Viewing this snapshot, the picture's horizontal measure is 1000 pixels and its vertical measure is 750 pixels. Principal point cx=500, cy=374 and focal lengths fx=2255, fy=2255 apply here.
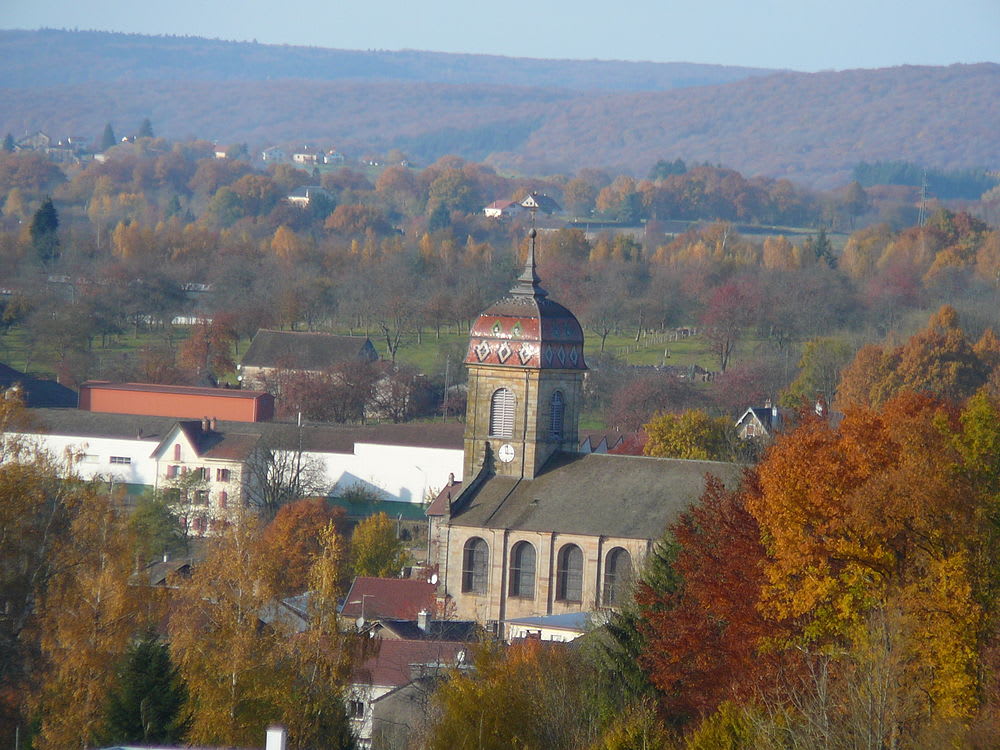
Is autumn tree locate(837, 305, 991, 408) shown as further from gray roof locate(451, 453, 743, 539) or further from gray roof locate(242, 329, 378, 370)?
gray roof locate(451, 453, 743, 539)

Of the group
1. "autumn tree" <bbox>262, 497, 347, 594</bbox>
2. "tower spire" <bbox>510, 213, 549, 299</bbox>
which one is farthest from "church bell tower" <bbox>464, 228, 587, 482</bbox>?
"autumn tree" <bbox>262, 497, 347, 594</bbox>

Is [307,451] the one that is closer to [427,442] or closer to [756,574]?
[427,442]

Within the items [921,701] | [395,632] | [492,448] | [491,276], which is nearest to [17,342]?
[491,276]

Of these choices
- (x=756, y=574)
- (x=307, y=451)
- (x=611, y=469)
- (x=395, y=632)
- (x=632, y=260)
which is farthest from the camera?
(x=632, y=260)

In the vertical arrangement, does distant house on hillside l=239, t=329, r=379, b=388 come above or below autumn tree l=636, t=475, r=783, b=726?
below

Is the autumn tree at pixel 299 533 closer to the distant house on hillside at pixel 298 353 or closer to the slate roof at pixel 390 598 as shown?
the slate roof at pixel 390 598

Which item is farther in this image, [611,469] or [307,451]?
[307,451]

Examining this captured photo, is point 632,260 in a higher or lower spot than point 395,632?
lower

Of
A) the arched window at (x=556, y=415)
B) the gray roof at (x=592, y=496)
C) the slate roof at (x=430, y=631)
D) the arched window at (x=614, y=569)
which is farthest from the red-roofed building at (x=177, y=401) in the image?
the slate roof at (x=430, y=631)

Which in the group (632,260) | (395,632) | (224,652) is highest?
(224,652)
